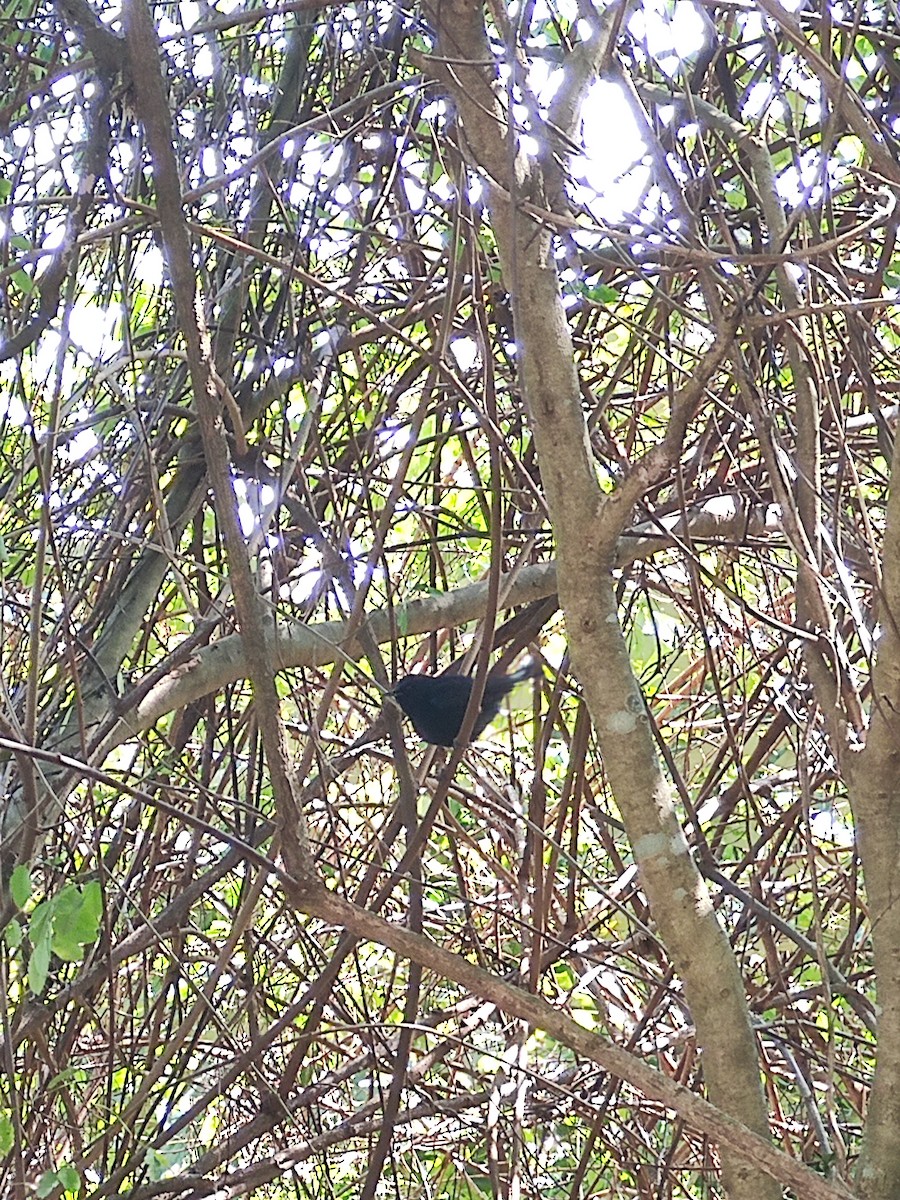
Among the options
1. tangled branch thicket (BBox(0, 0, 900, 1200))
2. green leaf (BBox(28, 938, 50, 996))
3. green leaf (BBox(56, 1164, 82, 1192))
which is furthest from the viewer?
tangled branch thicket (BBox(0, 0, 900, 1200))

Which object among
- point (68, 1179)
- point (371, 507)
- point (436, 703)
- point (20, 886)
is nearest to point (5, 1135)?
point (68, 1179)

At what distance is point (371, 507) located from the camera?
1.74m

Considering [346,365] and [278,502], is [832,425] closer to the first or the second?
[278,502]

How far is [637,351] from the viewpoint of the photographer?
5.95 ft

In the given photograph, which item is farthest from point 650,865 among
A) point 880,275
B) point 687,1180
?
point 687,1180

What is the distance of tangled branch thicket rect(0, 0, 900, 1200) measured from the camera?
4.18 ft

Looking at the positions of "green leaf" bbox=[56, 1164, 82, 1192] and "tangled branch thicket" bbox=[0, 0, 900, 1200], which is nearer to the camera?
"green leaf" bbox=[56, 1164, 82, 1192]

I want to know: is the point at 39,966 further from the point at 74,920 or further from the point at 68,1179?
the point at 68,1179

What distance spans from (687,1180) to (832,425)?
146 cm

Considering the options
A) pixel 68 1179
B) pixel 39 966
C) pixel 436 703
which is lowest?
pixel 68 1179

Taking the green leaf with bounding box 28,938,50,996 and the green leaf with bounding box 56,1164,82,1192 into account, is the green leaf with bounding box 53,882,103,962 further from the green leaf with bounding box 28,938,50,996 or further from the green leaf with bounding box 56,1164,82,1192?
the green leaf with bounding box 56,1164,82,1192

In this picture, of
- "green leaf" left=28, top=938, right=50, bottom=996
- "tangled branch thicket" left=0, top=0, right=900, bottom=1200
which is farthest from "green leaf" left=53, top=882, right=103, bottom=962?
"tangled branch thicket" left=0, top=0, right=900, bottom=1200

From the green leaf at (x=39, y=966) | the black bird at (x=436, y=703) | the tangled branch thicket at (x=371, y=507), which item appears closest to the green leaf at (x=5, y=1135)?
the tangled branch thicket at (x=371, y=507)

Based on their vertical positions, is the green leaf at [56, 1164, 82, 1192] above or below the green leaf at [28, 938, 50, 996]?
below
